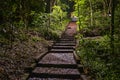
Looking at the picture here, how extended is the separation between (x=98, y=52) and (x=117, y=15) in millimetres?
1971

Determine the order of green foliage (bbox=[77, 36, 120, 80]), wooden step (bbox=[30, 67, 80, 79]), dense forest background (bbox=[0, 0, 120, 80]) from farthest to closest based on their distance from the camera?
wooden step (bbox=[30, 67, 80, 79]) < dense forest background (bbox=[0, 0, 120, 80]) < green foliage (bbox=[77, 36, 120, 80])

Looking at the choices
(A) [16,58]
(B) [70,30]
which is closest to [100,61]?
(A) [16,58]

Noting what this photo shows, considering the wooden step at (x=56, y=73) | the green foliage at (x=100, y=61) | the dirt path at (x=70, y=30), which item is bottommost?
the wooden step at (x=56, y=73)

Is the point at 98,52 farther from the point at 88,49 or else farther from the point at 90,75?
Answer: the point at 90,75

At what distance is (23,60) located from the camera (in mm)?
9484

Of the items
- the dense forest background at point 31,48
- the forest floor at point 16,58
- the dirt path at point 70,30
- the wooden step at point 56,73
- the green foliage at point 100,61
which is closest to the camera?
the green foliage at point 100,61

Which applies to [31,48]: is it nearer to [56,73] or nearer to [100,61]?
[56,73]

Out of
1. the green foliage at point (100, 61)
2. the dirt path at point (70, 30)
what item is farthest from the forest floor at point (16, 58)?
the dirt path at point (70, 30)

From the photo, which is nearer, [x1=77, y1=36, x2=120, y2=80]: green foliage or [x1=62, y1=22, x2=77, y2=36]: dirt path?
[x1=77, y1=36, x2=120, y2=80]: green foliage

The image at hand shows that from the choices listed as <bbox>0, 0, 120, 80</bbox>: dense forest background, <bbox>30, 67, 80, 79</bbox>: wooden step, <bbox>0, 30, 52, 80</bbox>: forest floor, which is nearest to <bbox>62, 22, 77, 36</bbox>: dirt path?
<bbox>0, 0, 120, 80</bbox>: dense forest background

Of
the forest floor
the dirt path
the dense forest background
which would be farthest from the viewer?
the dirt path

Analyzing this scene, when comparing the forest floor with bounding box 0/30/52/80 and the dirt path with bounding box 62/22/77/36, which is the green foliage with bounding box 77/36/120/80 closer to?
the forest floor with bounding box 0/30/52/80

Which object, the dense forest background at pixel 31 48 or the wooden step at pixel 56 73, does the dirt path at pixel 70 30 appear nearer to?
the dense forest background at pixel 31 48

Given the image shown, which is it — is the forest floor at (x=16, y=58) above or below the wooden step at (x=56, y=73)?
above
